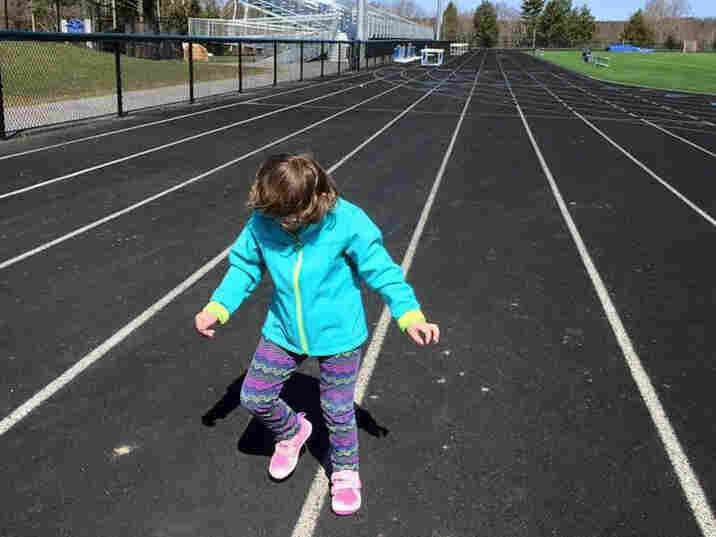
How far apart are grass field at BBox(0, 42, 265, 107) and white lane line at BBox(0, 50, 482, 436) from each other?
14248 millimetres

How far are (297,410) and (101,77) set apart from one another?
2405cm

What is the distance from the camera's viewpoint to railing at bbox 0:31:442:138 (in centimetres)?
1551

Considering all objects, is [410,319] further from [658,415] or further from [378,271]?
[658,415]

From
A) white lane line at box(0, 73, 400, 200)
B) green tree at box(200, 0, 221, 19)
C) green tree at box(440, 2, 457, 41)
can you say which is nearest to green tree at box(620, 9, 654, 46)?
green tree at box(440, 2, 457, 41)

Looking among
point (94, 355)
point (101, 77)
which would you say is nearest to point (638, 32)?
point (101, 77)

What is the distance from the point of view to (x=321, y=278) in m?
2.82

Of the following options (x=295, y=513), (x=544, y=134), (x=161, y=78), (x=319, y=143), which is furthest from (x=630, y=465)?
(x=161, y=78)

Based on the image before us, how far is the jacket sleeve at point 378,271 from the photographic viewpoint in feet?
9.27

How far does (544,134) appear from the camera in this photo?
15.8 metres

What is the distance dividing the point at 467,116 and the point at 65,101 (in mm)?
11040

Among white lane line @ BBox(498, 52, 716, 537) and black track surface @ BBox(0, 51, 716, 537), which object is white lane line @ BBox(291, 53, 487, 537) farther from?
white lane line @ BBox(498, 52, 716, 537)

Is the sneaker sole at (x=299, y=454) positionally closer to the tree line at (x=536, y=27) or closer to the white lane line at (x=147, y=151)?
the white lane line at (x=147, y=151)

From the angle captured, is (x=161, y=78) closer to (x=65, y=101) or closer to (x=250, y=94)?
(x=250, y=94)

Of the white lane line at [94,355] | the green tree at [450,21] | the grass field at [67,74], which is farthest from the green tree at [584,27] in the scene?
the white lane line at [94,355]
